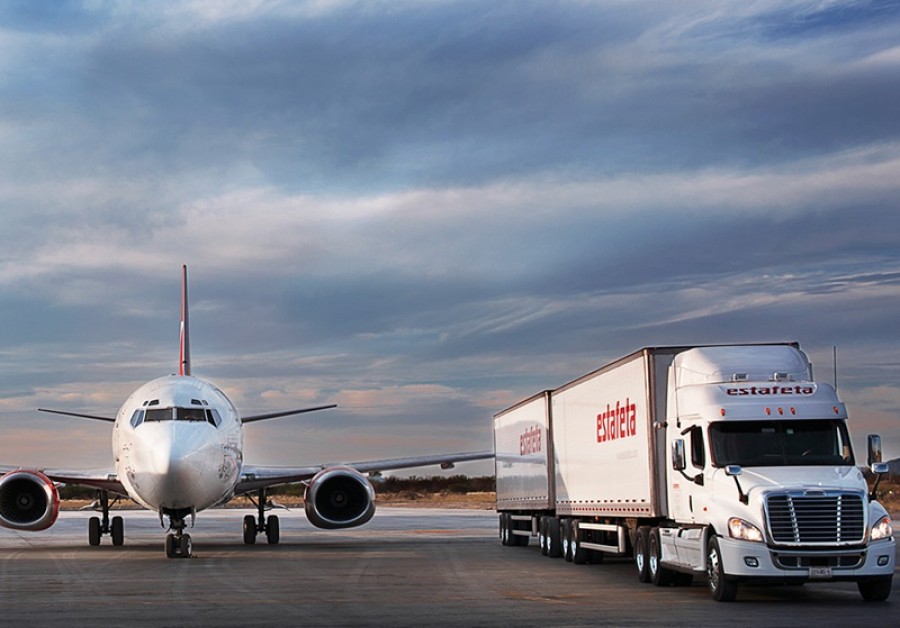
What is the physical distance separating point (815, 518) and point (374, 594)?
5988 mm

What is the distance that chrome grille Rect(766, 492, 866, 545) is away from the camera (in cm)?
1493

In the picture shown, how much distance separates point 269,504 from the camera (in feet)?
107

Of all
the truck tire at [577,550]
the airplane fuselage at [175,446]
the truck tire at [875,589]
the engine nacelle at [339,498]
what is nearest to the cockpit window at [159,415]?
the airplane fuselage at [175,446]

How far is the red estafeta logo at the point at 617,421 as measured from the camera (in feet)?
63.4

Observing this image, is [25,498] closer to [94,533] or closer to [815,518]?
[94,533]

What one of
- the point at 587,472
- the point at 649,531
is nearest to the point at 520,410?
the point at 587,472

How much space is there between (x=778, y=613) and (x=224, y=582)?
29.2ft

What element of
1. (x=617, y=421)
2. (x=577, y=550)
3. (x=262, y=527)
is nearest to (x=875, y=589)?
(x=617, y=421)

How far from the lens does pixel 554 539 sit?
26078 millimetres

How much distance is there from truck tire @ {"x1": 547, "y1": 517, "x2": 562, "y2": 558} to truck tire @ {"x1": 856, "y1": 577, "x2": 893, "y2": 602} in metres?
10.8

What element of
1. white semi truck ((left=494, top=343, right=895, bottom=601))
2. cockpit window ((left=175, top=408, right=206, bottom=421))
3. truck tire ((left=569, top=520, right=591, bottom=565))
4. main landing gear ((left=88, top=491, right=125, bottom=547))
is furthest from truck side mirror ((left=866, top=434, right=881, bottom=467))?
main landing gear ((left=88, top=491, right=125, bottom=547))

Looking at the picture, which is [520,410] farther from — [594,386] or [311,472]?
[594,386]

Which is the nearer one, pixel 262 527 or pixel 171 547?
pixel 171 547

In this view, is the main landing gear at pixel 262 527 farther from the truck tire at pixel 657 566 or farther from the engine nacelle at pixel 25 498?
the truck tire at pixel 657 566
